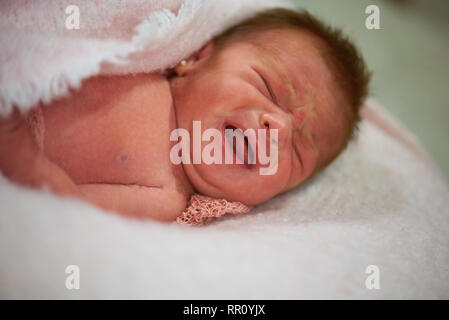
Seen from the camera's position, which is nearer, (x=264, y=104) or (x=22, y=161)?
(x=22, y=161)

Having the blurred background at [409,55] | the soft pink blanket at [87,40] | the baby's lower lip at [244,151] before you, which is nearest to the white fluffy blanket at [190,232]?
the soft pink blanket at [87,40]

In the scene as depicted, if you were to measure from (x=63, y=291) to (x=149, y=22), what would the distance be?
585mm

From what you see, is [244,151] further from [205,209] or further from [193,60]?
[193,60]

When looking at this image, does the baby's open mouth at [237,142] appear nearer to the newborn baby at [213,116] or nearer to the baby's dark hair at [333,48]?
the newborn baby at [213,116]

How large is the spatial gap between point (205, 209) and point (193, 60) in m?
0.40

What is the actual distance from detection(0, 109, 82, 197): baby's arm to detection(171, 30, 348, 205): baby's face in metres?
0.31

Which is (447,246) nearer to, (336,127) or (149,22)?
(336,127)

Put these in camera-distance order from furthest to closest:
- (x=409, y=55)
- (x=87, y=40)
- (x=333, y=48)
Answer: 1. (x=409, y=55)
2. (x=333, y=48)
3. (x=87, y=40)

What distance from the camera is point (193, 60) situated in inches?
38.0

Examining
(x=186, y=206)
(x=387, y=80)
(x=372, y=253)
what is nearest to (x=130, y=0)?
(x=186, y=206)

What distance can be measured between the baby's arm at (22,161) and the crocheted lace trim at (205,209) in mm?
295

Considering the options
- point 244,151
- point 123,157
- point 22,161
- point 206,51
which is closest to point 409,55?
point 206,51

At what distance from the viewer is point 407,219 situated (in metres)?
0.87

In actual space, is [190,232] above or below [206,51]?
below
